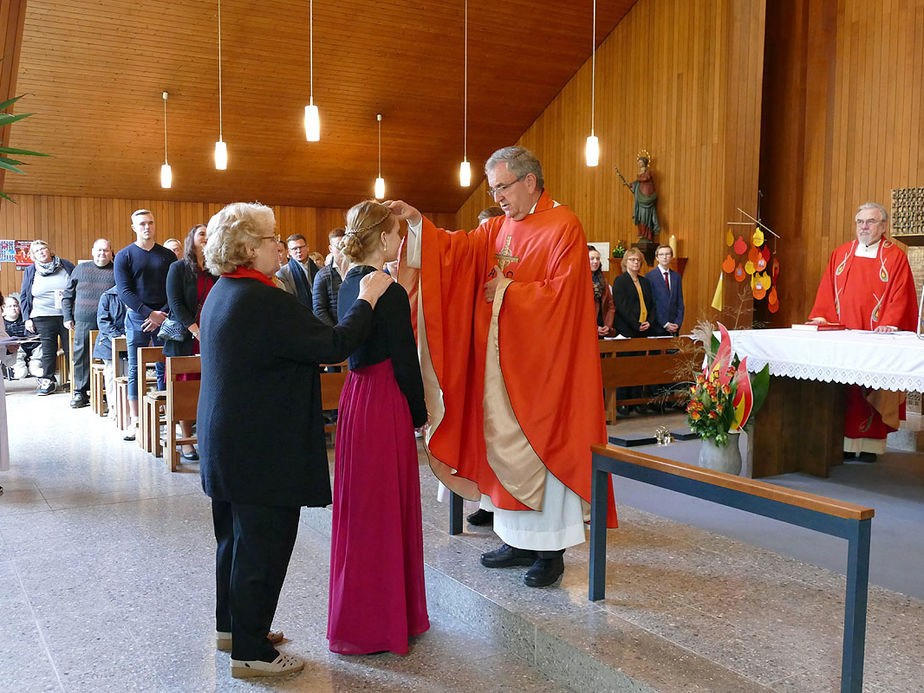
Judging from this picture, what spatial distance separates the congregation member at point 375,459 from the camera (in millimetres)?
2457

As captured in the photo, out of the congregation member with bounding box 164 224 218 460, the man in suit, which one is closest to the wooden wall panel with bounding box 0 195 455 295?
the congregation member with bounding box 164 224 218 460

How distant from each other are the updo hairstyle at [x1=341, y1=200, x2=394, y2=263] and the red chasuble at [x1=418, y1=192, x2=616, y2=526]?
0.39 meters

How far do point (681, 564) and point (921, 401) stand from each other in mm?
4895

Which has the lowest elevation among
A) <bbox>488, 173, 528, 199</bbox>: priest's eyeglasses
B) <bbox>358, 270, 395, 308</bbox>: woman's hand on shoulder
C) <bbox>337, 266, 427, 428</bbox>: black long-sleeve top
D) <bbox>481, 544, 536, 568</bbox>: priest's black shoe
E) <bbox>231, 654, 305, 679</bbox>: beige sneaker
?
<bbox>231, 654, 305, 679</bbox>: beige sneaker

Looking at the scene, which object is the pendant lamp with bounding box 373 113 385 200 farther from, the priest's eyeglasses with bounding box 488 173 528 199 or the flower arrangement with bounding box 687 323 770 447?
the priest's eyeglasses with bounding box 488 173 528 199

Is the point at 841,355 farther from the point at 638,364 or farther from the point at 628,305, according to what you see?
the point at 628,305

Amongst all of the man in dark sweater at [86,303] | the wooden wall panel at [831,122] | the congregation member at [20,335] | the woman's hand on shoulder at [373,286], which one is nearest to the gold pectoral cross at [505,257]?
the woman's hand on shoulder at [373,286]

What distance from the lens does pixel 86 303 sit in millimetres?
7770

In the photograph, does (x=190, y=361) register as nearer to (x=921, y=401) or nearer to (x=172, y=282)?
(x=172, y=282)

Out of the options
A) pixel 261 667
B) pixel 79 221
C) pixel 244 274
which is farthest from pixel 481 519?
pixel 79 221

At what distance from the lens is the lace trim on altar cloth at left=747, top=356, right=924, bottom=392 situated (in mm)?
3771

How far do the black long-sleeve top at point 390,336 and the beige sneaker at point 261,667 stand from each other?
873 millimetres

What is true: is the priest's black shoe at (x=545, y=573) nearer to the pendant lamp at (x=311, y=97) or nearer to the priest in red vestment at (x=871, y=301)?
the priest in red vestment at (x=871, y=301)

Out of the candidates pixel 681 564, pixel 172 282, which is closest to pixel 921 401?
pixel 681 564
